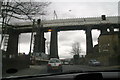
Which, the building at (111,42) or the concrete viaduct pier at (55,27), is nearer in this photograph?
the building at (111,42)

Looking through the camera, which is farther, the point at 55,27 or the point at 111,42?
the point at 111,42

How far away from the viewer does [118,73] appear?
3451mm

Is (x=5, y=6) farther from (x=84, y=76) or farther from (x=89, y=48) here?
(x=89, y=48)

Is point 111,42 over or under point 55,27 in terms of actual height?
under

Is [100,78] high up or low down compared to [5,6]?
down

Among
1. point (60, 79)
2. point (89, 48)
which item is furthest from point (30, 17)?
point (89, 48)

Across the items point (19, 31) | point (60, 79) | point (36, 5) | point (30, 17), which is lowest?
point (60, 79)

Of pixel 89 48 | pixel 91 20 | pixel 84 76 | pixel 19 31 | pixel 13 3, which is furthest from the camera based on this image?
pixel 89 48

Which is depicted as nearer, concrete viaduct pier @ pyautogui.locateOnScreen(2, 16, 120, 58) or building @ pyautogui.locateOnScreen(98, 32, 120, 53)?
building @ pyautogui.locateOnScreen(98, 32, 120, 53)

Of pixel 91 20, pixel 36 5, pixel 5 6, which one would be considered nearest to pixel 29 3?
pixel 36 5

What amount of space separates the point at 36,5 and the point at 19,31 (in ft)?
13.6

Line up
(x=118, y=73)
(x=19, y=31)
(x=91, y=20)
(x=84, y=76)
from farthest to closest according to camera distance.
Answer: (x=91, y=20) → (x=19, y=31) → (x=118, y=73) → (x=84, y=76)

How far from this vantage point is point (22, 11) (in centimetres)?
1113

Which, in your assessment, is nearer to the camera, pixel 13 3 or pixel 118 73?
pixel 118 73
